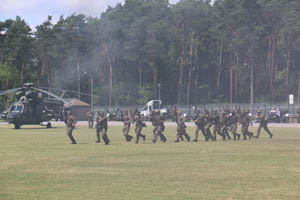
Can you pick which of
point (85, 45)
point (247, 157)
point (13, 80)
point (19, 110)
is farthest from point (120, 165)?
point (13, 80)

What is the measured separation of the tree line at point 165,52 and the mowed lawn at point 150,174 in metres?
63.4

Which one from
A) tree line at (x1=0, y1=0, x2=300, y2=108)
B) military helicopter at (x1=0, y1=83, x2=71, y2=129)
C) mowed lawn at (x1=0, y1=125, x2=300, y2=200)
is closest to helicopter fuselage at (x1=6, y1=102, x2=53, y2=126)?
military helicopter at (x1=0, y1=83, x2=71, y2=129)

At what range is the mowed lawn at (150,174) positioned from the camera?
1233 cm

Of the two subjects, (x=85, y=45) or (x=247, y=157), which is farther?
(x=85, y=45)

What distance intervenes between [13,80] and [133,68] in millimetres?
22760

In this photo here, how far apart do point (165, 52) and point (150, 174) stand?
273ft

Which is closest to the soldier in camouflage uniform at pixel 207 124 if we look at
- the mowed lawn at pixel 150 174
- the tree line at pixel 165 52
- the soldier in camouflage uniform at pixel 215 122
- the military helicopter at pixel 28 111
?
the soldier in camouflage uniform at pixel 215 122

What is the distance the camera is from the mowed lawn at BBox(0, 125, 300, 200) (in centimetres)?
1233

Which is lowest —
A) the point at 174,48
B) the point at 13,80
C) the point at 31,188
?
the point at 31,188

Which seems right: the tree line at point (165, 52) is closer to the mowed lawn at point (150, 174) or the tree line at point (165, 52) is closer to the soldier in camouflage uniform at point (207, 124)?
the soldier in camouflage uniform at point (207, 124)

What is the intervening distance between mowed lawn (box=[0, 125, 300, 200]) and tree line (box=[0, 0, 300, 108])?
63.4 metres

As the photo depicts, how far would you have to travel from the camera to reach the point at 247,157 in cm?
2078

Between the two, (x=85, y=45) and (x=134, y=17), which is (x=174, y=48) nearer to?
(x=134, y=17)

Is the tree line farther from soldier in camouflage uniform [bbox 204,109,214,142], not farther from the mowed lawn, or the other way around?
the mowed lawn
